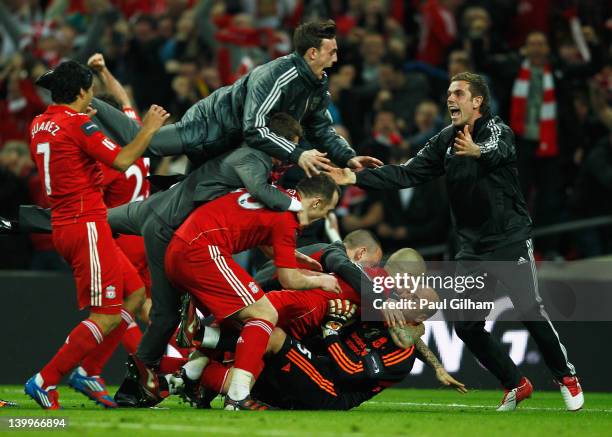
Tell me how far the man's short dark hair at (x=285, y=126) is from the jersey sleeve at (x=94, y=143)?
1.09 m

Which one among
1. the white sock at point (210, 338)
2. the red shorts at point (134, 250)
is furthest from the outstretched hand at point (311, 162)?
the red shorts at point (134, 250)

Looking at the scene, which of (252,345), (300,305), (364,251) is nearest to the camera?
(252,345)

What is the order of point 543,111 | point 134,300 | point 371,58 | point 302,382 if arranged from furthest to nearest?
point 371,58 < point 543,111 < point 134,300 < point 302,382

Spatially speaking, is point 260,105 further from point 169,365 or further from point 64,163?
point 169,365

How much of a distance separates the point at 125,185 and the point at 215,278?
7.29ft

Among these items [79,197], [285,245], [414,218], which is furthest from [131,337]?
[414,218]

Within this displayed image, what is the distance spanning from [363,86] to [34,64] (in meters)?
4.26

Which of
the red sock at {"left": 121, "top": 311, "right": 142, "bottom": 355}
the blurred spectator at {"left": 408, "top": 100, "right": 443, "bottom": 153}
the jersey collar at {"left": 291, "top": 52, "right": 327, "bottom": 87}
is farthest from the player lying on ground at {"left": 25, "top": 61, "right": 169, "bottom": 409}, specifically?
the blurred spectator at {"left": 408, "top": 100, "right": 443, "bottom": 153}

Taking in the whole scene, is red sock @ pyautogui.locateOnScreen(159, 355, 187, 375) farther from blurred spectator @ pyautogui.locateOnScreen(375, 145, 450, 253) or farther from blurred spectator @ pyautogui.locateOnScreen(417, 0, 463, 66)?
blurred spectator @ pyautogui.locateOnScreen(417, 0, 463, 66)

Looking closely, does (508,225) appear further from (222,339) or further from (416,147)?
(416,147)

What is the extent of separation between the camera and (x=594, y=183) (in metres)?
12.9

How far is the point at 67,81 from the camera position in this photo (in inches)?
321

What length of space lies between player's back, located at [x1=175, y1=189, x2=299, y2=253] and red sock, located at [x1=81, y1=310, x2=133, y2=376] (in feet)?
3.91

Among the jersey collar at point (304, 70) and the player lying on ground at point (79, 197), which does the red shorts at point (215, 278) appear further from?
the jersey collar at point (304, 70)
